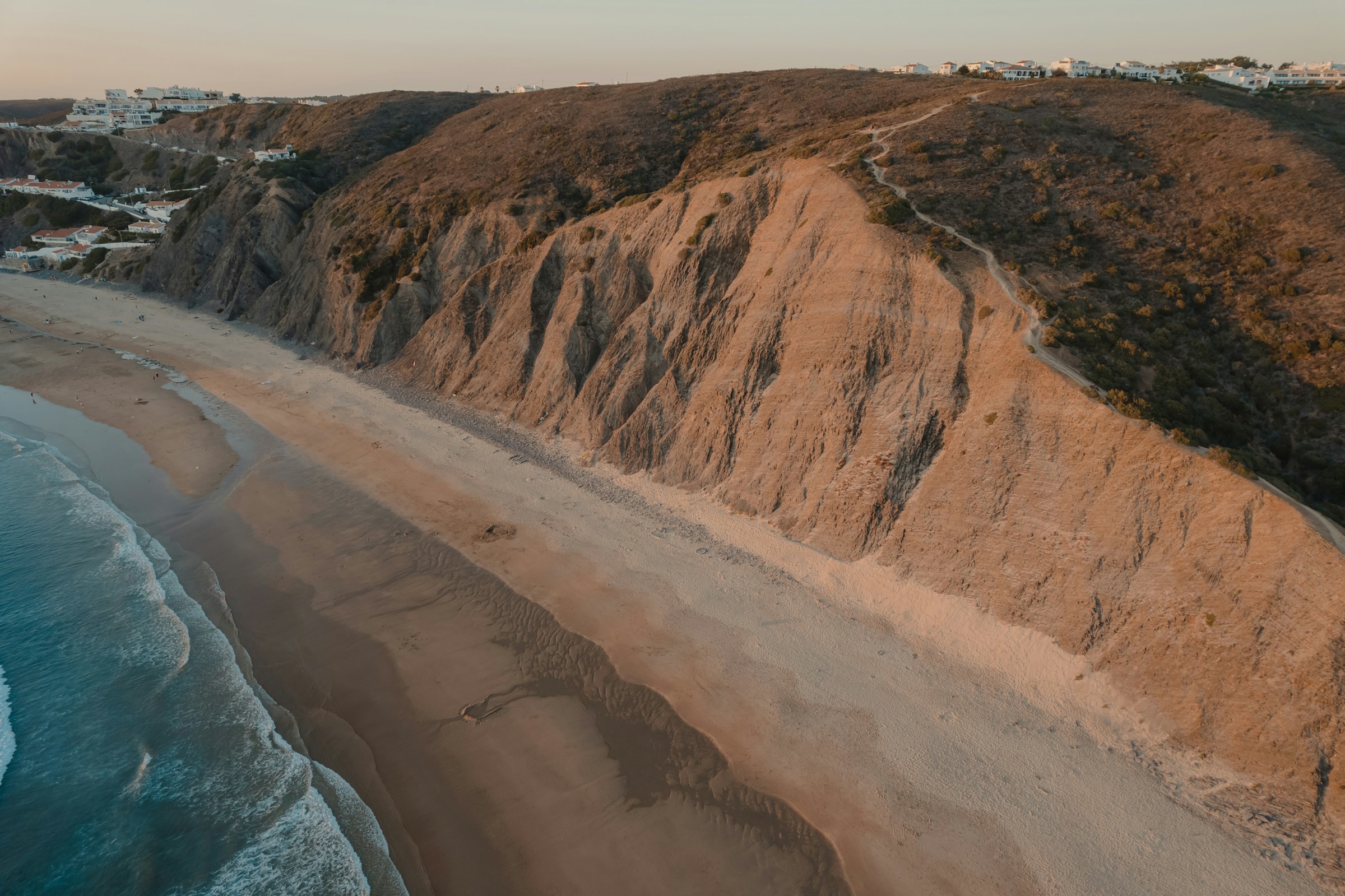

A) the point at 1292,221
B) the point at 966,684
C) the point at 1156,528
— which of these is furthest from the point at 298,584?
the point at 1292,221

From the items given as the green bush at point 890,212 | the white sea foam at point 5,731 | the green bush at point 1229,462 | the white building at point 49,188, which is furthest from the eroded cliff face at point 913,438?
the white building at point 49,188

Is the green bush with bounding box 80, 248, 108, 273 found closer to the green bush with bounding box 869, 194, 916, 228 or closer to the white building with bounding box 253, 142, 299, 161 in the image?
the white building with bounding box 253, 142, 299, 161

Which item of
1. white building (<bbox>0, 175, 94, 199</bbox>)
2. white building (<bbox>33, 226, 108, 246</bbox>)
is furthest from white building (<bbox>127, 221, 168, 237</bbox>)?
white building (<bbox>0, 175, 94, 199</bbox>)

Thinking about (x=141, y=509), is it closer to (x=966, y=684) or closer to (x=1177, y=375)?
(x=966, y=684)

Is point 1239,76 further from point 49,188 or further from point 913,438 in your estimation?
point 49,188

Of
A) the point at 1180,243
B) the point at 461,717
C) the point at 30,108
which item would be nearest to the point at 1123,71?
the point at 1180,243
